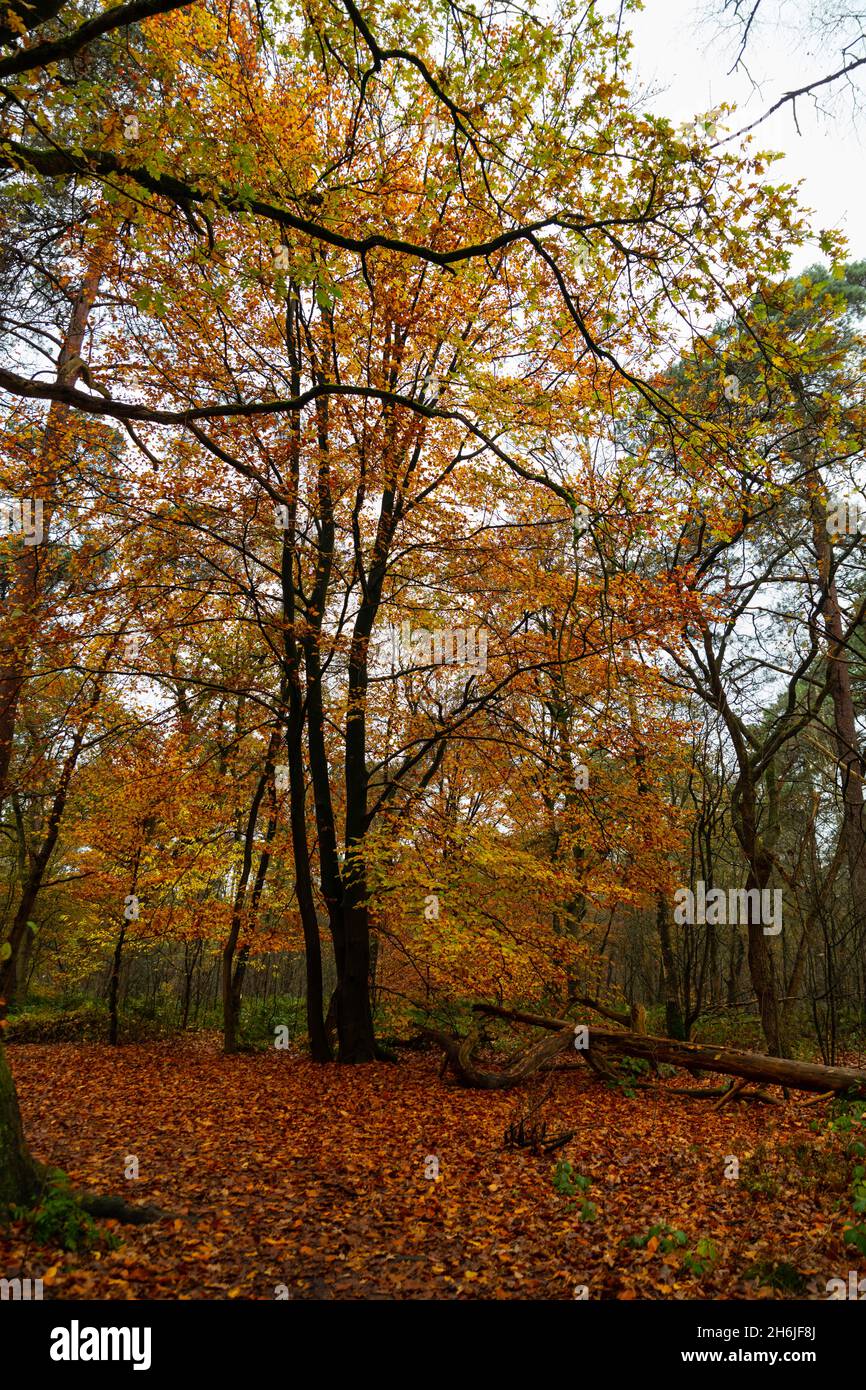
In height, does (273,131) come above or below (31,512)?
above

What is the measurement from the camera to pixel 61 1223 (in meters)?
4.09

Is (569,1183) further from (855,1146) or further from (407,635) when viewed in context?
(407,635)

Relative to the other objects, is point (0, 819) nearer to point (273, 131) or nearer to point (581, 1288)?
point (273, 131)

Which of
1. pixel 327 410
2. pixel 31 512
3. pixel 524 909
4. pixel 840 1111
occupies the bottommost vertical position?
pixel 840 1111

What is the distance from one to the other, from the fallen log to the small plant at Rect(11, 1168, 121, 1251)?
519cm

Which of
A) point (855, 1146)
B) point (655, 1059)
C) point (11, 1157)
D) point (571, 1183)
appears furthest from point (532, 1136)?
point (11, 1157)

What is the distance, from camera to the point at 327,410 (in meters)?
10.6

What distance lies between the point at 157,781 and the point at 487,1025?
7.95 metres

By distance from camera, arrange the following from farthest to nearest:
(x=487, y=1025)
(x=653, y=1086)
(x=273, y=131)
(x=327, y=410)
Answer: (x=487, y=1025) < (x=327, y=410) < (x=653, y=1086) < (x=273, y=131)

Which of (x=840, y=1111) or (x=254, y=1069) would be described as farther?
(x=254, y=1069)

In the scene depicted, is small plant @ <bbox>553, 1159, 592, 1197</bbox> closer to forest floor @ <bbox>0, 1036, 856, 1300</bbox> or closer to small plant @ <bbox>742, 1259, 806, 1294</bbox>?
forest floor @ <bbox>0, 1036, 856, 1300</bbox>

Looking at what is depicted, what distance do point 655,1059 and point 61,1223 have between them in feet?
22.5

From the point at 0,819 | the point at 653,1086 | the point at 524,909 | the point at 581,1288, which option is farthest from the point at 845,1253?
the point at 0,819

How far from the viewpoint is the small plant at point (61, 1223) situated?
400 centimetres
